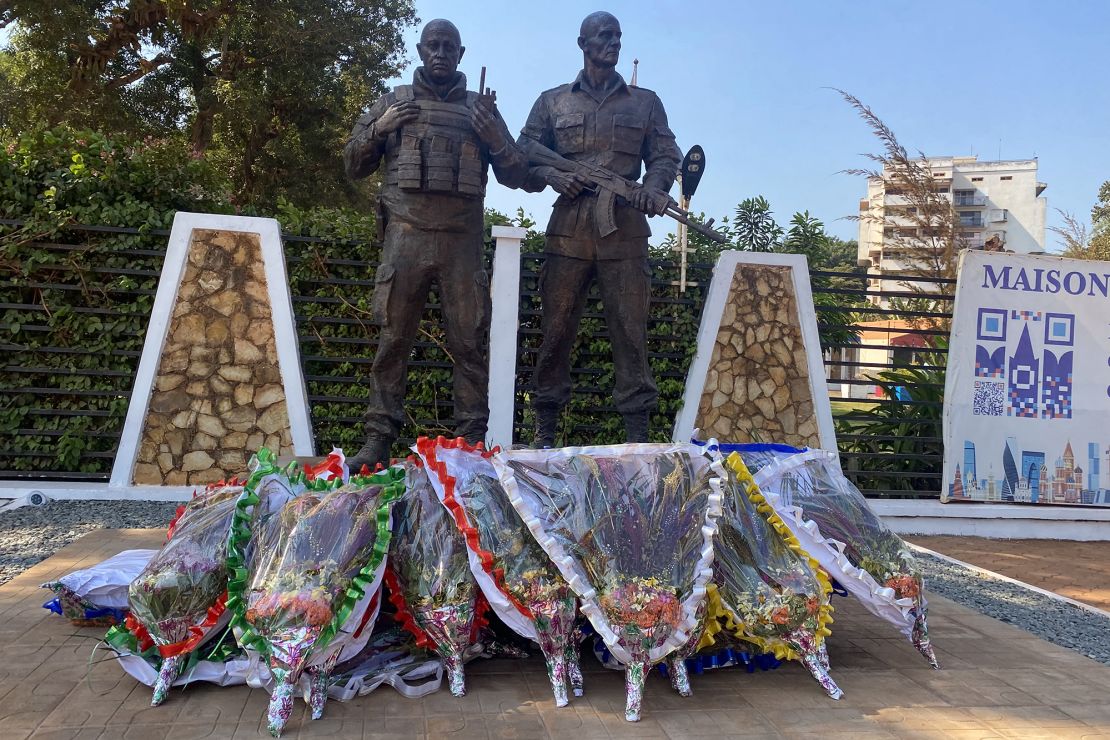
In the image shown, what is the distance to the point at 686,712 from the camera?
2.81m

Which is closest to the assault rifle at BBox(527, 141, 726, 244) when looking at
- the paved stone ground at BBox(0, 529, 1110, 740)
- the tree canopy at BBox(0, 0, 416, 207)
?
the paved stone ground at BBox(0, 529, 1110, 740)

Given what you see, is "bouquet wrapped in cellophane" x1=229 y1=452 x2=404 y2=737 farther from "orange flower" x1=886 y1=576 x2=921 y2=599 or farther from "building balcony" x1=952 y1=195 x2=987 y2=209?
"building balcony" x1=952 y1=195 x2=987 y2=209

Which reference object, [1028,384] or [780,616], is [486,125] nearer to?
[780,616]

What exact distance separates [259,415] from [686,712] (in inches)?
181

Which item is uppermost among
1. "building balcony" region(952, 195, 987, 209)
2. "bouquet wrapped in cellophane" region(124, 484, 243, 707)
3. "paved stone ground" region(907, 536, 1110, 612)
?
"building balcony" region(952, 195, 987, 209)

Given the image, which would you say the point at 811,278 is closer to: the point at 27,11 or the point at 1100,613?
the point at 1100,613

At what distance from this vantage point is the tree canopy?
12.9 meters

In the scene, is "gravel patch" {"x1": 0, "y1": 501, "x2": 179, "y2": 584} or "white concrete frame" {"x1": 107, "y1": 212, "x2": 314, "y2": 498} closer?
"gravel patch" {"x1": 0, "y1": 501, "x2": 179, "y2": 584}

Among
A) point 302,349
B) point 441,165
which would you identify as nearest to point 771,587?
point 441,165

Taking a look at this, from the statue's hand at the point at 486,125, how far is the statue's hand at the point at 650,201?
79 centimetres

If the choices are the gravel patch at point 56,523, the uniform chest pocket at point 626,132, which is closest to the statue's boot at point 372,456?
the gravel patch at point 56,523

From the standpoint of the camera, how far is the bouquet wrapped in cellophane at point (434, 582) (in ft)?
9.57

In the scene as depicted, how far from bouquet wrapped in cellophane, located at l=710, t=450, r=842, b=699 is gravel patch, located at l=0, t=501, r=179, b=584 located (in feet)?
12.0

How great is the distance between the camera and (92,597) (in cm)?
346
